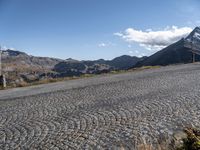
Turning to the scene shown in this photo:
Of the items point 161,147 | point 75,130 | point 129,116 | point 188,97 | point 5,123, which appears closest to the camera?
point 161,147

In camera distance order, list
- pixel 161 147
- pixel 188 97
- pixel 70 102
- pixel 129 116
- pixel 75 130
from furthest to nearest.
→ pixel 70 102
pixel 188 97
pixel 129 116
pixel 75 130
pixel 161 147

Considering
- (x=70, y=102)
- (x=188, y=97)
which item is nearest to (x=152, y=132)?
(x=188, y=97)

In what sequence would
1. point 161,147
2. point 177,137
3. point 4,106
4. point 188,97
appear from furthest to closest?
point 4,106, point 188,97, point 177,137, point 161,147

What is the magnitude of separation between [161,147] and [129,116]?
3.36m

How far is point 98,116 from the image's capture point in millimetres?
11430

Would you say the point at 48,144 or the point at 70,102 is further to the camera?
the point at 70,102

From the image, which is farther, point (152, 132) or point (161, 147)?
point (152, 132)

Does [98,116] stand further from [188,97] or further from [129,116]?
[188,97]

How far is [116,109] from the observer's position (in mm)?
12375

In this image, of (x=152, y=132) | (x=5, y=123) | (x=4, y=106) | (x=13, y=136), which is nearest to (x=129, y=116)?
(x=152, y=132)

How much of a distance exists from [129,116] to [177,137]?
110 inches

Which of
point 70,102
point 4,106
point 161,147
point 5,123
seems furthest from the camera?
point 4,106

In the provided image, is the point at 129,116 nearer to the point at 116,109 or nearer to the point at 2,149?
the point at 116,109

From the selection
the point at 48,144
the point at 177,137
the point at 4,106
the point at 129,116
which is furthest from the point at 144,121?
the point at 4,106
